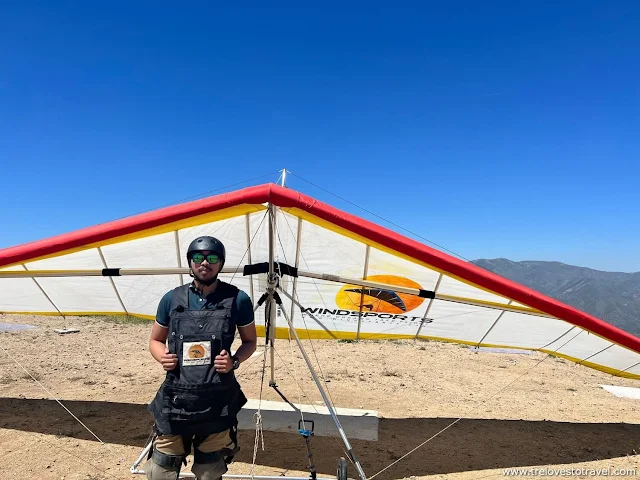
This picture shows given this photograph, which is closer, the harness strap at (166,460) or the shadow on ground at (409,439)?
the harness strap at (166,460)

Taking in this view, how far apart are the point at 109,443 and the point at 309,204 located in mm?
3938

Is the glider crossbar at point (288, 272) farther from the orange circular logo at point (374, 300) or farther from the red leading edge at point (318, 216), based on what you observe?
the red leading edge at point (318, 216)

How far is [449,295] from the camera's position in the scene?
483 centimetres

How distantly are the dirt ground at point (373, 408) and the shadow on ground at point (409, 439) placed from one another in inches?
0.9

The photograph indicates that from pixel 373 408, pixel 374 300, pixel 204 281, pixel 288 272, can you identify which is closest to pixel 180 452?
pixel 204 281

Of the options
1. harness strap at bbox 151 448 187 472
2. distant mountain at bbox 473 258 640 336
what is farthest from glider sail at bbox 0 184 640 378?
distant mountain at bbox 473 258 640 336

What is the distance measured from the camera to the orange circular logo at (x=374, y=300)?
554 centimetres

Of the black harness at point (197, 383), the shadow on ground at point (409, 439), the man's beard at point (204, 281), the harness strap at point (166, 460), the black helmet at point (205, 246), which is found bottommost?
the shadow on ground at point (409, 439)

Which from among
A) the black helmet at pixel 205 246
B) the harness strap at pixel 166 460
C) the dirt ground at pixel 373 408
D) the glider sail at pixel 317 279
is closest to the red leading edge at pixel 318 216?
the glider sail at pixel 317 279

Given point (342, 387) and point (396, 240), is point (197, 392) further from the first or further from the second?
point (342, 387)

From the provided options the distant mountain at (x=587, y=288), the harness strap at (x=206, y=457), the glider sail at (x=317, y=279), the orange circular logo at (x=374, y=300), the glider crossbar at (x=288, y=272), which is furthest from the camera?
the distant mountain at (x=587, y=288)

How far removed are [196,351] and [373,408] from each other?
15.4 feet

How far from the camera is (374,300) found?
19.0ft

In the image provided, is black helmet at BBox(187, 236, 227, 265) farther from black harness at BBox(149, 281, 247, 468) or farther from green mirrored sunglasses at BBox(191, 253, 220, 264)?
black harness at BBox(149, 281, 247, 468)
